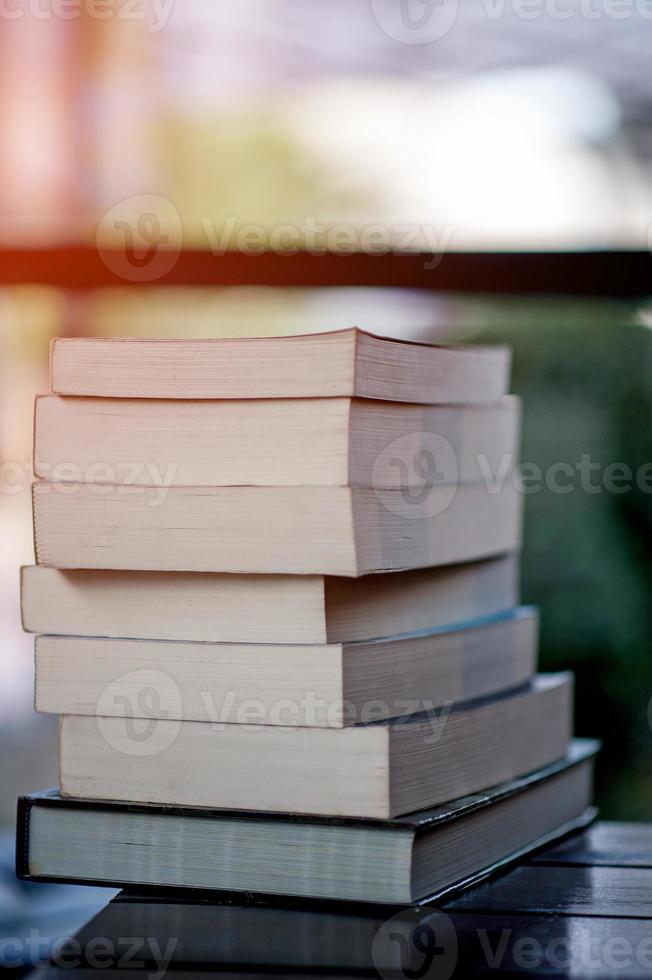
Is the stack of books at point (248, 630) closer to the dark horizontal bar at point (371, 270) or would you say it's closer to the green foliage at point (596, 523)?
the dark horizontal bar at point (371, 270)

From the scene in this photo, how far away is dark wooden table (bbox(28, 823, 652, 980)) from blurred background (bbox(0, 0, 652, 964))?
3.37 ft

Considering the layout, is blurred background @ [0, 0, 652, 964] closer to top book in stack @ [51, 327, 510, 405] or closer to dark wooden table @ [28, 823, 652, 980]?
top book in stack @ [51, 327, 510, 405]

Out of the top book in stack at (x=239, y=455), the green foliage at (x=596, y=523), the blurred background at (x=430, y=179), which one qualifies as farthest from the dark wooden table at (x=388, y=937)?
the green foliage at (x=596, y=523)

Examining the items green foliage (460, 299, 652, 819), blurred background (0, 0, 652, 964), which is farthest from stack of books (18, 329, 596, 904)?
green foliage (460, 299, 652, 819)

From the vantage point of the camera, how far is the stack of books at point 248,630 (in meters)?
0.63

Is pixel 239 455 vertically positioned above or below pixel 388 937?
above

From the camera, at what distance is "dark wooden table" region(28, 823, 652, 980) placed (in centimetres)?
54

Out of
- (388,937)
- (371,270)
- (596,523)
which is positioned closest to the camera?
(388,937)

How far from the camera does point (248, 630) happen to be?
66 centimetres

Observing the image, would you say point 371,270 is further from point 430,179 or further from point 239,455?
point 430,179

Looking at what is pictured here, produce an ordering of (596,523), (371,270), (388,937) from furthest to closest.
Answer: (596,523), (371,270), (388,937)

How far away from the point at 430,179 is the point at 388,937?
153 cm

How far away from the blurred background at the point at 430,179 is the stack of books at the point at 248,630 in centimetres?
92

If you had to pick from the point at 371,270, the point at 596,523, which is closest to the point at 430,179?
the point at 596,523
